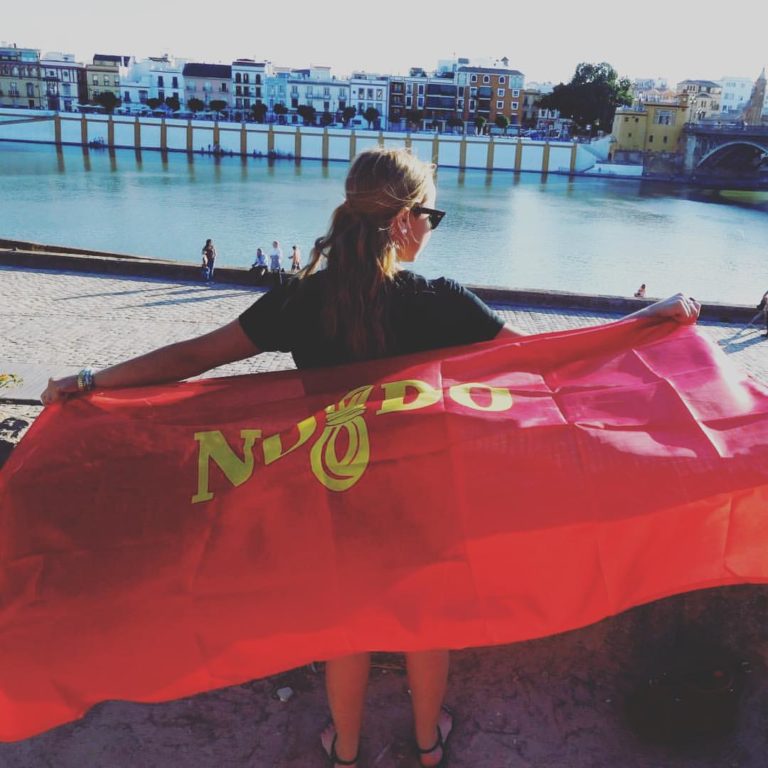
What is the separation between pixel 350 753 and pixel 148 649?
67 centimetres

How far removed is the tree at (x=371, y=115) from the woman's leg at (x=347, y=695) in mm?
85492

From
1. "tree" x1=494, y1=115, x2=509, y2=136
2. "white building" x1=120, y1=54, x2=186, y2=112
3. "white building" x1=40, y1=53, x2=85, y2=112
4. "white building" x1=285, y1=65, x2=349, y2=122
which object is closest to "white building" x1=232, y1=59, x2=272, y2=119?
"white building" x1=285, y1=65, x2=349, y2=122

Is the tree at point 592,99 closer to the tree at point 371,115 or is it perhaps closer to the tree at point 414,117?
the tree at point 414,117

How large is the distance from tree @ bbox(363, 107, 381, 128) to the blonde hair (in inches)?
3355

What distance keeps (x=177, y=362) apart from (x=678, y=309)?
1492mm

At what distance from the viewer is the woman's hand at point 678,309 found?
244 centimetres

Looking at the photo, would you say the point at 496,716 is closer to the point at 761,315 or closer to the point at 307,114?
the point at 761,315

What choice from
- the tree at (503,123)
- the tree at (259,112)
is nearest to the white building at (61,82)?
the tree at (259,112)

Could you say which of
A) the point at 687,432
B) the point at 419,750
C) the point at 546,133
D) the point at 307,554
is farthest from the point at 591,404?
the point at 546,133

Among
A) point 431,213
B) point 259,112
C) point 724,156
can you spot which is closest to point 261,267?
point 431,213

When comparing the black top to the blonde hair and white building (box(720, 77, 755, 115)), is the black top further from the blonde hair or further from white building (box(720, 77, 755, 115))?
white building (box(720, 77, 755, 115))

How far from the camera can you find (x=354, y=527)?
1924 millimetres

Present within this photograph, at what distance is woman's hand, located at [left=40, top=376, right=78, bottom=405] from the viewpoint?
229cm

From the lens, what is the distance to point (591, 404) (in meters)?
2.21
